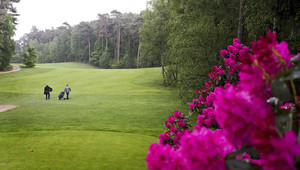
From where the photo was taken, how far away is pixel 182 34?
9328mm

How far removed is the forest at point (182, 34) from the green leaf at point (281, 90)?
11.7 ft

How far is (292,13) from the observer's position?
151 inches

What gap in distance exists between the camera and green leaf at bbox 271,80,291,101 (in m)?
0.60

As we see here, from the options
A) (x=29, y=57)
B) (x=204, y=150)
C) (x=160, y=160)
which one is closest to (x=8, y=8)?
(x=29, y=57)

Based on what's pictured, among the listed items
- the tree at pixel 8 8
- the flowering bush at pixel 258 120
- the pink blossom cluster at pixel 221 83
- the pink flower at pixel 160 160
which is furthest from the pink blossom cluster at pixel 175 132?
the tree at pixel 8 8

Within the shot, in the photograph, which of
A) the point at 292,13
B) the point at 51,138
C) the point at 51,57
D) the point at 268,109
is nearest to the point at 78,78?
the point at 51,138

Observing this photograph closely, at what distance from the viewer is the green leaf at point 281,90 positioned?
604 mm

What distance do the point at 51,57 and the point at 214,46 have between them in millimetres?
59752

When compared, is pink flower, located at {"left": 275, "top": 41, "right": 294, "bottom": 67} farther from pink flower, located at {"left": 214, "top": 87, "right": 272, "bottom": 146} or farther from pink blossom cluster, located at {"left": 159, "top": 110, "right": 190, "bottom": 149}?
pink blossom cluster, located at {"left": 159, "top": 110, "right": 190, "bottom": 149}

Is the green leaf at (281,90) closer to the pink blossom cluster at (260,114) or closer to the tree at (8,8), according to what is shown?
the pink blossom cluster at (260,114)

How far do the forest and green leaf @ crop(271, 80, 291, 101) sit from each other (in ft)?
11.7

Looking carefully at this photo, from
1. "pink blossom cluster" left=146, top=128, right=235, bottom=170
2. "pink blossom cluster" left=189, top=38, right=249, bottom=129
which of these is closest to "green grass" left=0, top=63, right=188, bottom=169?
"pink blossom cluster" left=189, top=38, right=249, bottom=129

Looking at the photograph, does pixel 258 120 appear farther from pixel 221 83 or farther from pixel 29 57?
pixel 29 57

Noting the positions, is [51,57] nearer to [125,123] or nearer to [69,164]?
[125,123]
